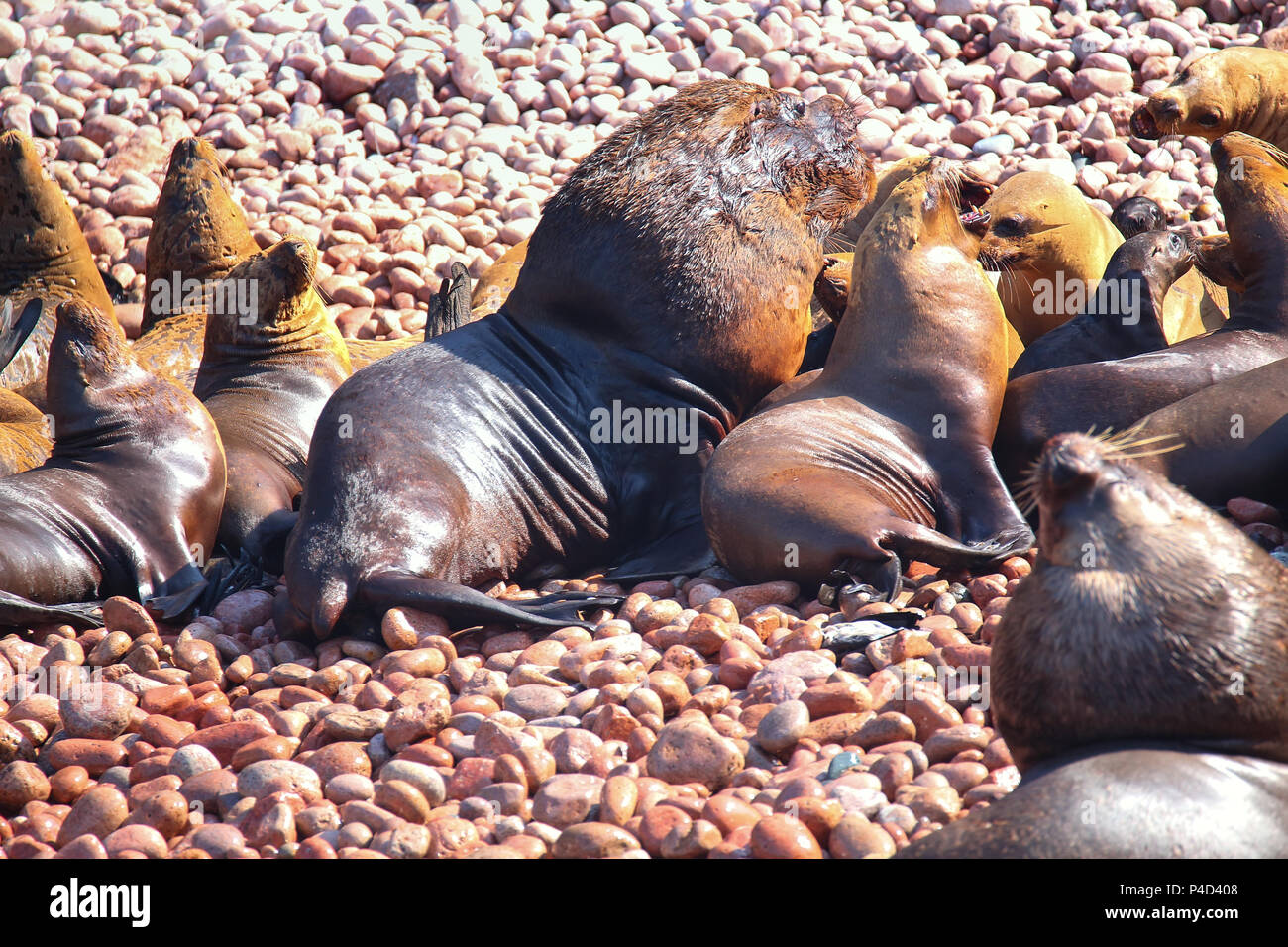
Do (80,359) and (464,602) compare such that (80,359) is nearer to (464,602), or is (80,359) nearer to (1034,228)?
(464,602)

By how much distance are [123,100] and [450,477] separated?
24.9ft

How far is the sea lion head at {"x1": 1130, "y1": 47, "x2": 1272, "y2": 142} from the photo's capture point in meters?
7.22

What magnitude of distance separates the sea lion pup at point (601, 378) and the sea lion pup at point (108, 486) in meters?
0.71

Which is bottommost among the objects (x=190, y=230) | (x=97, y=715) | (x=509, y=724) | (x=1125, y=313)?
(x=97, y=715)

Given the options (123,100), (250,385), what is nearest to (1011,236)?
(250,385)

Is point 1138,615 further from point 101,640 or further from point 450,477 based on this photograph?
point 101,640

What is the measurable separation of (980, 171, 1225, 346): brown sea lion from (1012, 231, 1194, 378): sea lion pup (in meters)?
0.60

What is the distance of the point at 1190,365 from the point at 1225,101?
3.23 metres

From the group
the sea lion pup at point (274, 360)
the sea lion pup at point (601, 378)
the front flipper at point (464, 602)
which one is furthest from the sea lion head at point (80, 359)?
the front flipper at point (464, 602)

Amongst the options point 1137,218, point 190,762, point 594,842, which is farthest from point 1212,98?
point 190,762

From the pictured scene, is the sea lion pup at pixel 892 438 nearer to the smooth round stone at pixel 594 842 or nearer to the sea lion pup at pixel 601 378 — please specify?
the sea lion pup at pixel 601 378

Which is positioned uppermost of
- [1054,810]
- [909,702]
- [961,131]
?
[961,131]

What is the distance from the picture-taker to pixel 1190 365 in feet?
15.8
